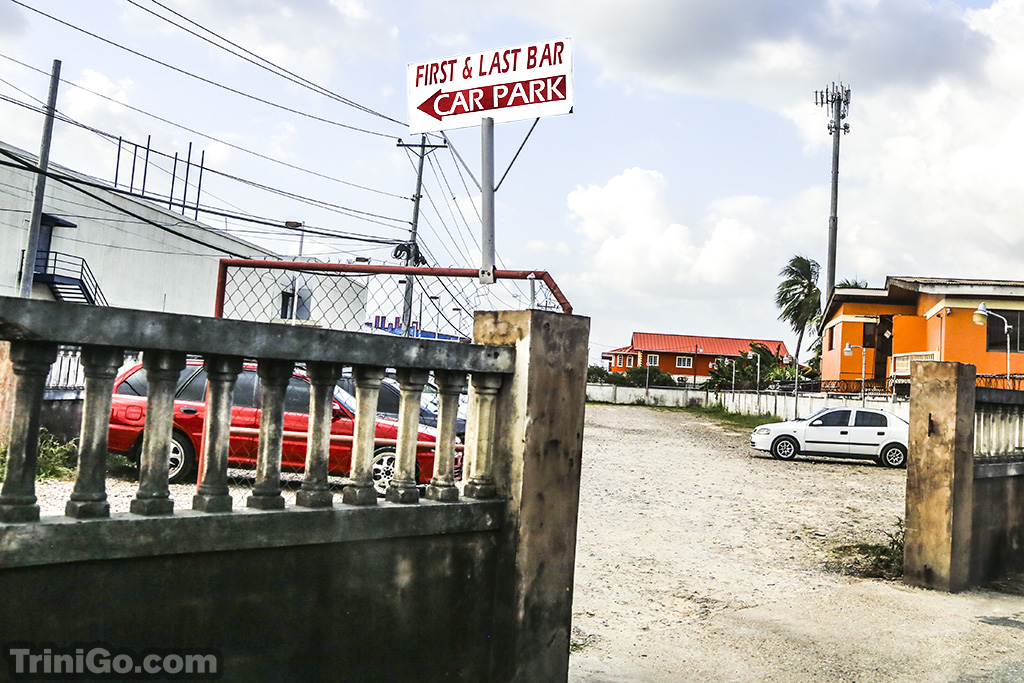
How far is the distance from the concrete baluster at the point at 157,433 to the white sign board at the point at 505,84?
2419 millimetres

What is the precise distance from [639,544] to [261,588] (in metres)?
6.68

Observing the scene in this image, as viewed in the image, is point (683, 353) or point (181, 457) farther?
point (683, 353)

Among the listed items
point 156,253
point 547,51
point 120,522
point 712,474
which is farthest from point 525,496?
point 156,253

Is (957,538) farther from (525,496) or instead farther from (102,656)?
(102,656)

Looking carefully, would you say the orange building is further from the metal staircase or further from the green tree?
the metal staircase

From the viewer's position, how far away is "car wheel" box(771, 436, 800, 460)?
20828mm

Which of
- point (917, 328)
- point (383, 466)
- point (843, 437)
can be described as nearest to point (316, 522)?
point (383, 466)

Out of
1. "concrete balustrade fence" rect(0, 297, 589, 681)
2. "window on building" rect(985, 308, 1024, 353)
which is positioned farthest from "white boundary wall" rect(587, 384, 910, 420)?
"concrete balustrade fence" rect(0, 297, 589, 681)

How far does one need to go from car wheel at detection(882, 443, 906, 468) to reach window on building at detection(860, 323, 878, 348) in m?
17.3

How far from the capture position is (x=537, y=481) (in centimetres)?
368

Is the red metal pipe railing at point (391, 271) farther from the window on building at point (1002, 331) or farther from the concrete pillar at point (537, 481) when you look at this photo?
the window on building at point (1002, 331)

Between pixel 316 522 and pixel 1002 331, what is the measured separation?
3062 cm

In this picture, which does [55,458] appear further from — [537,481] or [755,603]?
[537,481]

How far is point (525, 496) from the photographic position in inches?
143
